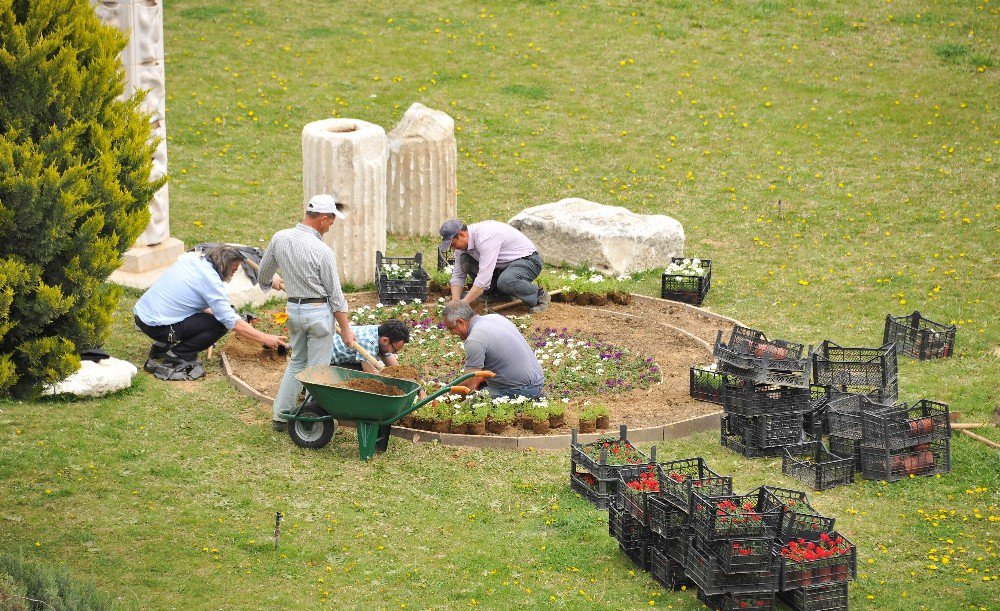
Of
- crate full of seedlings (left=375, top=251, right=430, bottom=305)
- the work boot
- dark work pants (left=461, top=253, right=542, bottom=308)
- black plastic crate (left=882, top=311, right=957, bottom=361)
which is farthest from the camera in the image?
Result: crate full of seedlings (left=375, top=251, right=430, bottom=305)

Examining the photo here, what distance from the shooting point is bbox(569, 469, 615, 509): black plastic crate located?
9.87 meters

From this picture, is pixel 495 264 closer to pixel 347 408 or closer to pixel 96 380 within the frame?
pixel 347 408

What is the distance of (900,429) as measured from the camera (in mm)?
10414

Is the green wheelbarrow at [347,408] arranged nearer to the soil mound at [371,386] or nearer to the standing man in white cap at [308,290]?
the soil mound at [371,386]

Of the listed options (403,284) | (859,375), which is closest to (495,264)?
(403,284)

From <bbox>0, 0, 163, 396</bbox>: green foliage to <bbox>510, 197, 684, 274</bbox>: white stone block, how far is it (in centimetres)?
672

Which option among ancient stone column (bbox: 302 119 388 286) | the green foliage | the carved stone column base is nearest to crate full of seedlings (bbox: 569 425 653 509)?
the green foliage

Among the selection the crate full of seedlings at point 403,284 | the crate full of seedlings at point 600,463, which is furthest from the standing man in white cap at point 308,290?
the crate full of seedlings at point 403,284

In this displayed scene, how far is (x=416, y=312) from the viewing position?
46.9 feet

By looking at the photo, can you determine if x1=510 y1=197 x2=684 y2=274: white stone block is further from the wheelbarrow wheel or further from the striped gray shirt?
the wheelbarrow wheel

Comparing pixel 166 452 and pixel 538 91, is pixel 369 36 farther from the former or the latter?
pixel 166 452

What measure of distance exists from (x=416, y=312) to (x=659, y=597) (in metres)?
6.31

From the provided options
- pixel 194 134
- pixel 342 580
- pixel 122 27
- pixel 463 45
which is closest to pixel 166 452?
pixel 342 580

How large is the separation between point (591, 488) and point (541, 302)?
478cm
